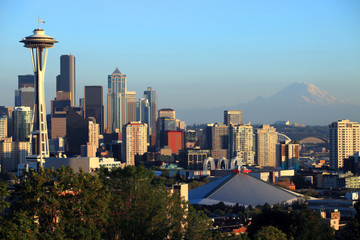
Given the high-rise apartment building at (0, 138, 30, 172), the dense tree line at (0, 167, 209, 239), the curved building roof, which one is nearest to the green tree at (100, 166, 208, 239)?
the dense tree line at (0, 167, 209, 239)

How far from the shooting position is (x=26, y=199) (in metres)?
32.8

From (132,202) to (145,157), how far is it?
481 ft

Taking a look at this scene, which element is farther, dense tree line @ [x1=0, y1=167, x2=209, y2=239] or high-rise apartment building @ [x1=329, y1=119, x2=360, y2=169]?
high-rise apartment building @ [x1=329, y1=119, x2=360, y2=169]

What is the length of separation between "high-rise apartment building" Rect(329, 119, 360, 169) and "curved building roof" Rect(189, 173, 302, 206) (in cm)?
8033

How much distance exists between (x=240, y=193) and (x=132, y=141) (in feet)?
319

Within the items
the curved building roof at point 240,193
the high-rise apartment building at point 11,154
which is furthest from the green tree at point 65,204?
the high-rise apartment building at point 11,154

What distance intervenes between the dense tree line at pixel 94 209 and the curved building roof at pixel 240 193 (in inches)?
2069

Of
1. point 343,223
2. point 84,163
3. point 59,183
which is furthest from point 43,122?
point 59,183

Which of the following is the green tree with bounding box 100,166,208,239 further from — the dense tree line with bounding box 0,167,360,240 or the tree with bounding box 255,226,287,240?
the tree with bounding box 255,226,287,240

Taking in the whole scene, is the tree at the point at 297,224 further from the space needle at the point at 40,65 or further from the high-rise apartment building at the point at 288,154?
the high-rise apartment building at the point at 288,154

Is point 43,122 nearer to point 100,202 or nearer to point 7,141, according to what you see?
point 7,141

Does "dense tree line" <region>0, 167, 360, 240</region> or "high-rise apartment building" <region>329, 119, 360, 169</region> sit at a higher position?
"high-rise apartment building" <region>329, 119, 360, 169</region>

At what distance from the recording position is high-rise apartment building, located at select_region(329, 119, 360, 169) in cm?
17825

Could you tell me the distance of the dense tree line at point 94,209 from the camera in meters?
31.3
